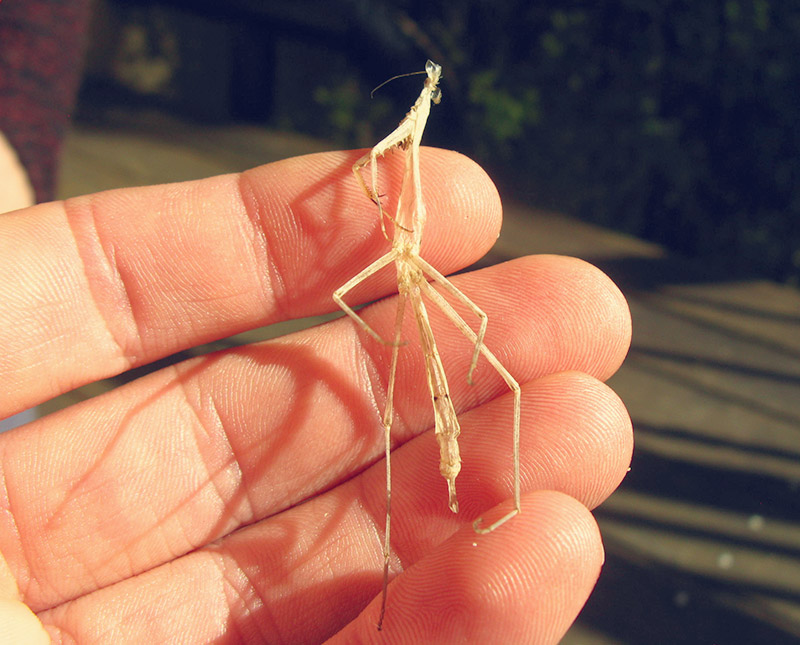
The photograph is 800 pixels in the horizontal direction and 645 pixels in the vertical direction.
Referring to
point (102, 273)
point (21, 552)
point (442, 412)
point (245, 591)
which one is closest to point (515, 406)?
point (442, 412)

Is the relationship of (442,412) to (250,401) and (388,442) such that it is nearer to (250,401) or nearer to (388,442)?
(388,442)

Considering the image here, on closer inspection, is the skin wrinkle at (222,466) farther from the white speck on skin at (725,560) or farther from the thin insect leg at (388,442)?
the white speck on skin at (725,560)

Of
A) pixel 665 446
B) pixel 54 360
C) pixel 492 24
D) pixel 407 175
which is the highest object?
pixel 492 24

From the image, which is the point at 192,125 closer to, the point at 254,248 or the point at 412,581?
the point at 254,248

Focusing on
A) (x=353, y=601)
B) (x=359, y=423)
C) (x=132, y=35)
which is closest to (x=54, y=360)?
(x=359, y=423)

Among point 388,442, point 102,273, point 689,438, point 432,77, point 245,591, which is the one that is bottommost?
point 689,438

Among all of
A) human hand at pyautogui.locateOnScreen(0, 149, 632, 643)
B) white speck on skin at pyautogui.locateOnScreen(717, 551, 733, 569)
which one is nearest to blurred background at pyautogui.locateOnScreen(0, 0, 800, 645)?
white speck on skin at pyautogui.locateOnScreen(717, 551, 733, 569)
